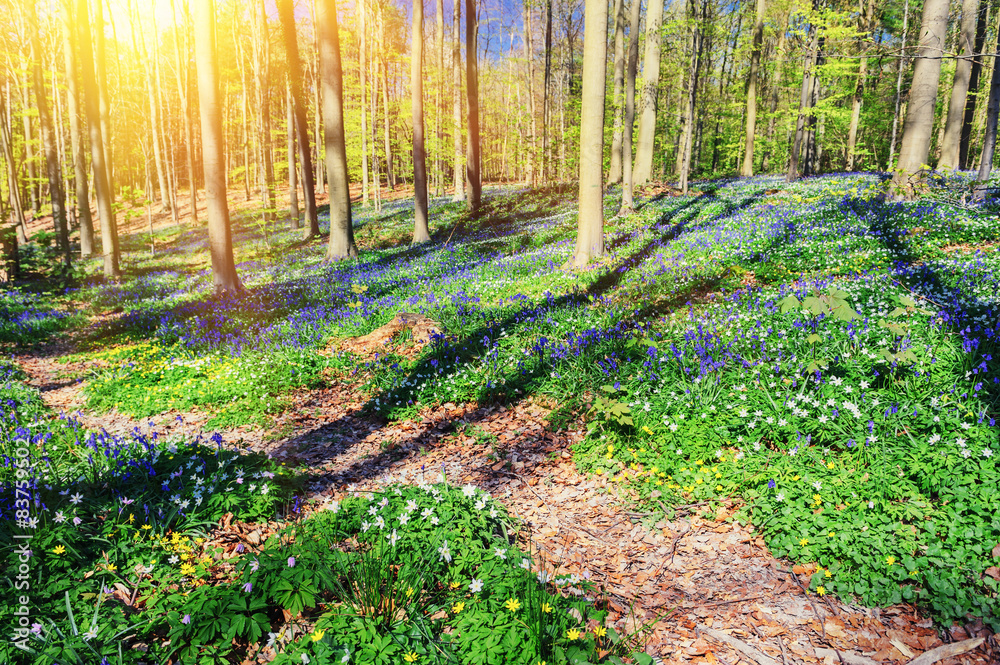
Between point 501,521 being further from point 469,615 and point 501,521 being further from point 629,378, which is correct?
point 629,378

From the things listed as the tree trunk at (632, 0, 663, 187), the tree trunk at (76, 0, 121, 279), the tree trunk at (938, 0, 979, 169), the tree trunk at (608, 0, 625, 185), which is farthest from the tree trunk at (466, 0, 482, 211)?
the tree trunk at (938, 0, 979, 169)

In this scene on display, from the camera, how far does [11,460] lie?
177 inches

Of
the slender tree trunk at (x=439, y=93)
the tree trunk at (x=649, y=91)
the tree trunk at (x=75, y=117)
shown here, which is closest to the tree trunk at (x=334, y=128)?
the tree trunk at (x=75, y=117)

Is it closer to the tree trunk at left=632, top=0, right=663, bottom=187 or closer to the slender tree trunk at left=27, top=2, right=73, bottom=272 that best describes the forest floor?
the slender tree trunk at left=27, top=2, right=73, bottom=272

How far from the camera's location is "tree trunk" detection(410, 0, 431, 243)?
18094 mm

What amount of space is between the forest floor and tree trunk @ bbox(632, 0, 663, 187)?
722 inches

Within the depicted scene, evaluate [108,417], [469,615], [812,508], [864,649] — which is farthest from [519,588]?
[108,417]

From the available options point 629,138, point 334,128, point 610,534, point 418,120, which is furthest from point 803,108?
point 610,534

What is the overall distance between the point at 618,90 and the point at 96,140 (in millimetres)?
24612

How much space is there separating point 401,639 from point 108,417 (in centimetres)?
675

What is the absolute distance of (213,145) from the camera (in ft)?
36.5

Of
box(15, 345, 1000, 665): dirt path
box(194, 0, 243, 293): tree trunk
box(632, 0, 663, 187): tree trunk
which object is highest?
box(632, 0, 663, 187): tree trunk

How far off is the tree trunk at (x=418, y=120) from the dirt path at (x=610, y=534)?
1383 cm

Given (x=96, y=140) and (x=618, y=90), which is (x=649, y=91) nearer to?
(x=618, y=90)
